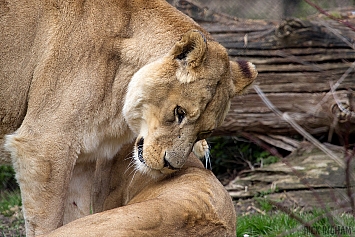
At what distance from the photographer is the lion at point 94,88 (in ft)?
13.8

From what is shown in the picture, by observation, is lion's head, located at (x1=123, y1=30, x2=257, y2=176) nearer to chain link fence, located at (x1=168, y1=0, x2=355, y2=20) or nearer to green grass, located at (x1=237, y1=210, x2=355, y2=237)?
green grass, located at (x1=237, y1=210, x2=355, y2=237)

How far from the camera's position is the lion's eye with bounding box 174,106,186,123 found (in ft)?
13.9

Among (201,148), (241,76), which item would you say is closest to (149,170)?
(201,148)

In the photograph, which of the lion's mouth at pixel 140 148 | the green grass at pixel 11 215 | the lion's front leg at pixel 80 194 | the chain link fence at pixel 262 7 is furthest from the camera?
the chain link fence at pixel 262 7

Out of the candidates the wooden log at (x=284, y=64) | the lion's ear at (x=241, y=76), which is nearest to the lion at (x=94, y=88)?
the lion's ear at (x=241, y=76)

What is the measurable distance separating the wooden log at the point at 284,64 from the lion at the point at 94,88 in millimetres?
2437

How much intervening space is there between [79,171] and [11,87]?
3.11 feet

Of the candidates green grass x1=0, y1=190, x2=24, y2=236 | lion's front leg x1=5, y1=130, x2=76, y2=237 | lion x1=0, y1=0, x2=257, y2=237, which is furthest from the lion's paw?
green grass x1=0, y1=190, x2=24, y2=236

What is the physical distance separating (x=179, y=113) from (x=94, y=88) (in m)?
0.61

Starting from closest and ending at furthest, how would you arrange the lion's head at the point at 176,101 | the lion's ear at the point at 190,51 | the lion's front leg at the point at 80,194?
the lion's ear at the point at 190,51
the lion's head at the point at 176,101
the lion's front leg at the point at 80,194

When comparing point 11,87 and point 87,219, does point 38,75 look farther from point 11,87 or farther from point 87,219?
point 87,219

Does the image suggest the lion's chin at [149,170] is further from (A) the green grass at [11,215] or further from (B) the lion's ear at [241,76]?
(A) the green grass at [11,215]

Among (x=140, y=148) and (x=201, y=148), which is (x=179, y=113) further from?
(x=201, y=148)

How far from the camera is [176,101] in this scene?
4.24 meters
